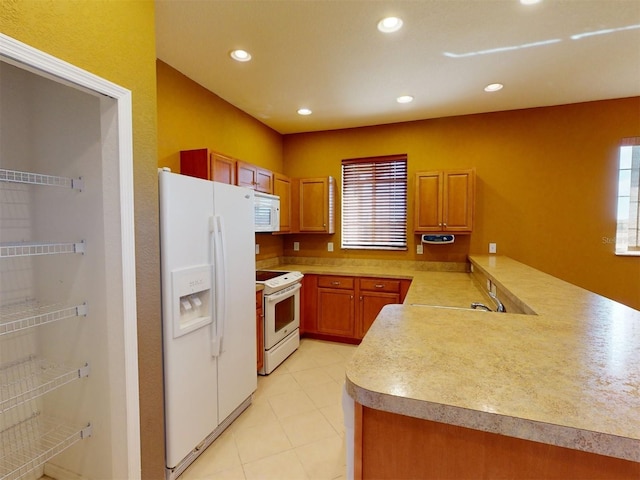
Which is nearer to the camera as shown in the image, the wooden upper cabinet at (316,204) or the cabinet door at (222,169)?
the cabinet door at (222,169)

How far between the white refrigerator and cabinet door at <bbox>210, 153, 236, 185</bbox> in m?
0.48

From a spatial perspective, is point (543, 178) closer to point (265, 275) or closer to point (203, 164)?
point (265, 275)

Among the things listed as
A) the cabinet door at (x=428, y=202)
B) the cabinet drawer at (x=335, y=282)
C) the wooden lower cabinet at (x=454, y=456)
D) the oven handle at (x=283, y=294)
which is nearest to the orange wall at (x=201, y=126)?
the oven handle at (x=283, y=294)

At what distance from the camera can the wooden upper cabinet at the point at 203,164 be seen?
262 centimetres

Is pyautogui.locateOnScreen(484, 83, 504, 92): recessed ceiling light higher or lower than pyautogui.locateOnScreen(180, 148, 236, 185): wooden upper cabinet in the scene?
higher

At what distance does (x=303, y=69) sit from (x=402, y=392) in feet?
8.65

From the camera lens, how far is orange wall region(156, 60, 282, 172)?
255 centimetres

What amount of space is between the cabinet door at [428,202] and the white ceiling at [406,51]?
795mm

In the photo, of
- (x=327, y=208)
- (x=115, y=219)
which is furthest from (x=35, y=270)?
(x=327, y=208)

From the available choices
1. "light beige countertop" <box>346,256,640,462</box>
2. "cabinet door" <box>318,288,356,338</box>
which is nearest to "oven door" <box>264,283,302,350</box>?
"cabinet door" <box>318,288,356,338</box>

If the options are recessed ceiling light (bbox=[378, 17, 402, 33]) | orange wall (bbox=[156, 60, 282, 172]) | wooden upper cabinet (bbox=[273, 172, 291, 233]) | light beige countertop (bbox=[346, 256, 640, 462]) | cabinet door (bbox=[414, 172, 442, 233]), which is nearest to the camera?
light beige countertop (bbox=[346, 256, 640, 462])

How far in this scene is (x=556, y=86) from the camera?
2934mm

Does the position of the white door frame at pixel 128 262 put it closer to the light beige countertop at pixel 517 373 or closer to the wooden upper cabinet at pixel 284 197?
the light beige countertop at pixel 517 373

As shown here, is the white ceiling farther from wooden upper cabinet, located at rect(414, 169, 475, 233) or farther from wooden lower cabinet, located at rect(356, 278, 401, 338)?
wooden lower cabinet, located at rect(356, 278, 401, 338)
